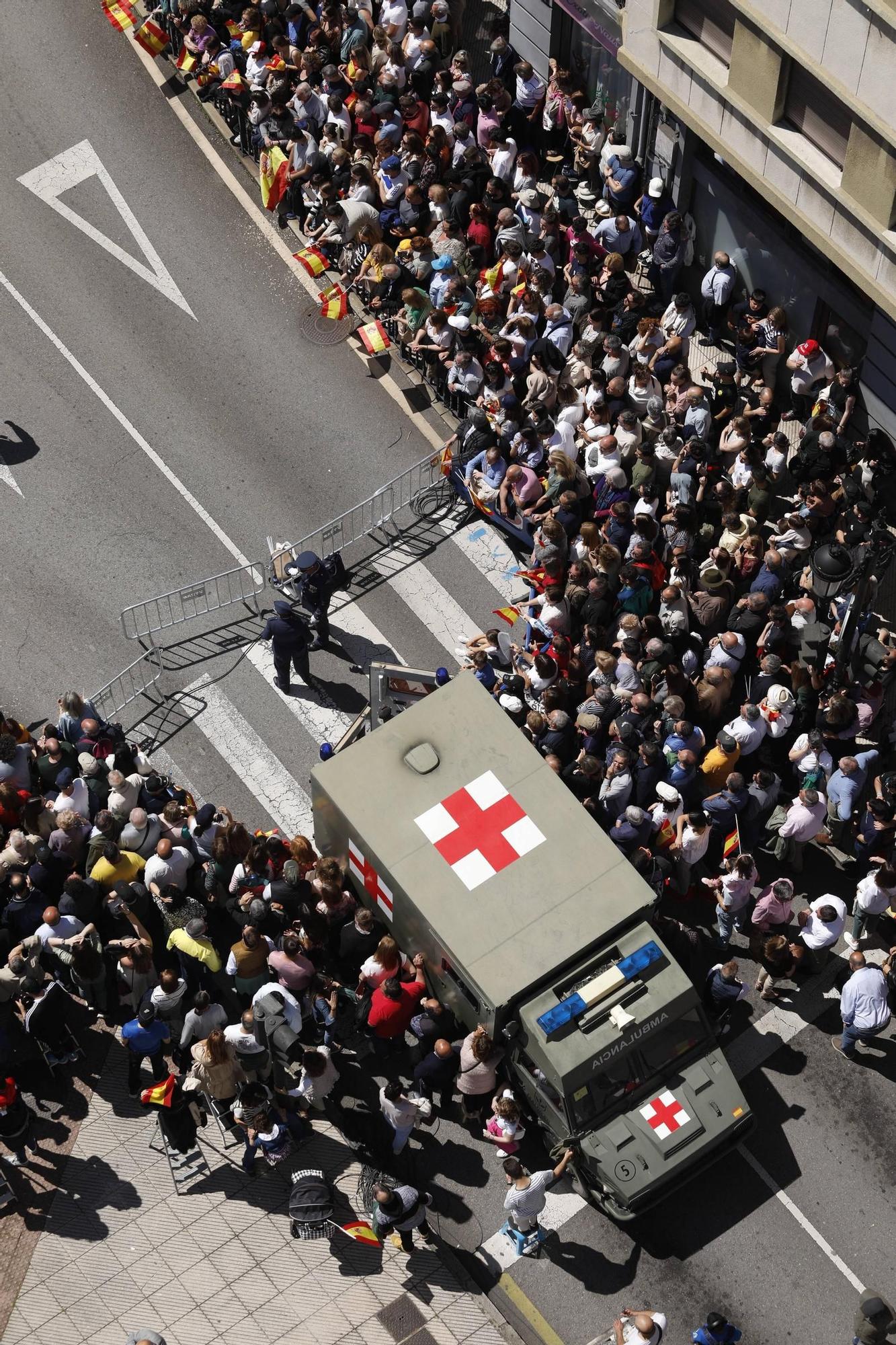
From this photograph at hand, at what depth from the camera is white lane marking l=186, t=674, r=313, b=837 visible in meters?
23.4

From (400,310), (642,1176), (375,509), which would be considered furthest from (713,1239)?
(400,310)

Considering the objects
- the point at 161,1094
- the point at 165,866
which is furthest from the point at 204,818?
the point at 161,1094

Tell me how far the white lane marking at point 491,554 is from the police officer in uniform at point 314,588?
219 centimetres

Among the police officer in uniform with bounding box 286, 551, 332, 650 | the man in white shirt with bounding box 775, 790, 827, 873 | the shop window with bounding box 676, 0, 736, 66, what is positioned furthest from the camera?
the shop window with bounding box 676, 0, 736, 66

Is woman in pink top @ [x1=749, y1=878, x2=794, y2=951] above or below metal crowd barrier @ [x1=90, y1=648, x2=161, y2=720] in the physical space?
below

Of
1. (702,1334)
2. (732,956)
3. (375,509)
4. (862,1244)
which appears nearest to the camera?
(702,1334)

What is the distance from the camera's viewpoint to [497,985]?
63.5 ft

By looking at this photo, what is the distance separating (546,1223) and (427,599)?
8802mm

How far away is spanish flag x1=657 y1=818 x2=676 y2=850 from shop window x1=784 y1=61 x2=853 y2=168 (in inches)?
342

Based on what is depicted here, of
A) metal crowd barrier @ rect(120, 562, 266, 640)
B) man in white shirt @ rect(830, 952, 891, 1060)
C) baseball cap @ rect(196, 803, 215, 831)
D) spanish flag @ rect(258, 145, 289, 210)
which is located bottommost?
man in white shirt @ rect(830, 952, 891, 1060)

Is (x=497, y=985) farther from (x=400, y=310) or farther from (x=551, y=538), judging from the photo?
(x=400, y=310)

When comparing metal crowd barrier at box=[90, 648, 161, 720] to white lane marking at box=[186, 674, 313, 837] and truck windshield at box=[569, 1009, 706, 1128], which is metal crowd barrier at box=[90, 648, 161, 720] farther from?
truck windshield at box=[569, 1009, 706, 1128]

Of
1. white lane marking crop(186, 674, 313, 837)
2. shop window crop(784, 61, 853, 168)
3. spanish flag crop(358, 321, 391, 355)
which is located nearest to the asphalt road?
white lane marking crop(186, 674, 313, 837)

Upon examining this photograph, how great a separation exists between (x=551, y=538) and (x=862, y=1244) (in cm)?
927
